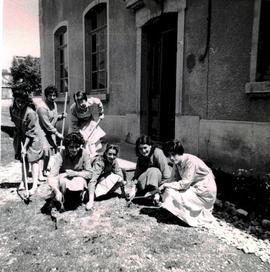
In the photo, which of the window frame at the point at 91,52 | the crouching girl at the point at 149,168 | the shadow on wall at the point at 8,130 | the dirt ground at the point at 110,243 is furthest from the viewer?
the shadow on wall at the point at 8,130

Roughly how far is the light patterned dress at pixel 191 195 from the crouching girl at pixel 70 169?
43.8 inches

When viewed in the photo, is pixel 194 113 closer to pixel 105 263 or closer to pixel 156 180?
pixel 156 180

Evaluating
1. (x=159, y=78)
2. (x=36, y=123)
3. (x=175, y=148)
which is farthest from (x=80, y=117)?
(x=159, y=78)

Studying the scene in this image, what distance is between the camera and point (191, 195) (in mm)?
3447

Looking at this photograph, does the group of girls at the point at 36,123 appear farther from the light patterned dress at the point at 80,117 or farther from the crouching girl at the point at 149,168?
the crouching girl at the point at 149,168

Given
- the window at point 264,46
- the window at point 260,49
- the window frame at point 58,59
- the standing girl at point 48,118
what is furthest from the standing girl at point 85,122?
the window frame at point 58,59

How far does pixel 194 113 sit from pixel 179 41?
1522 millimetres

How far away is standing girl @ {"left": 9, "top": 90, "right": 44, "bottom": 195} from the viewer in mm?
4363

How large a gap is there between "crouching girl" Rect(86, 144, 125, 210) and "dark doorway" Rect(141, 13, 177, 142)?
120 inches

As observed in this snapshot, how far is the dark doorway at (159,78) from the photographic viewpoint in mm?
6957

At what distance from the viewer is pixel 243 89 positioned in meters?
4.75

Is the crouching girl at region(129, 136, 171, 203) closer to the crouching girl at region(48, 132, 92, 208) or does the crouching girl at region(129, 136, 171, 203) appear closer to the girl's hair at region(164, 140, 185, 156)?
the girl's hair at region(164, 140, 185, 156)

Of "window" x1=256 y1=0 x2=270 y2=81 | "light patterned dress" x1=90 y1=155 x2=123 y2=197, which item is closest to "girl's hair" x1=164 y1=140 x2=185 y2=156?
"light patterned dress" x1=90 y1=155 x2=123 y2=197

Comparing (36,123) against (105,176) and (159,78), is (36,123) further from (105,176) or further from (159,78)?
(159,78)
